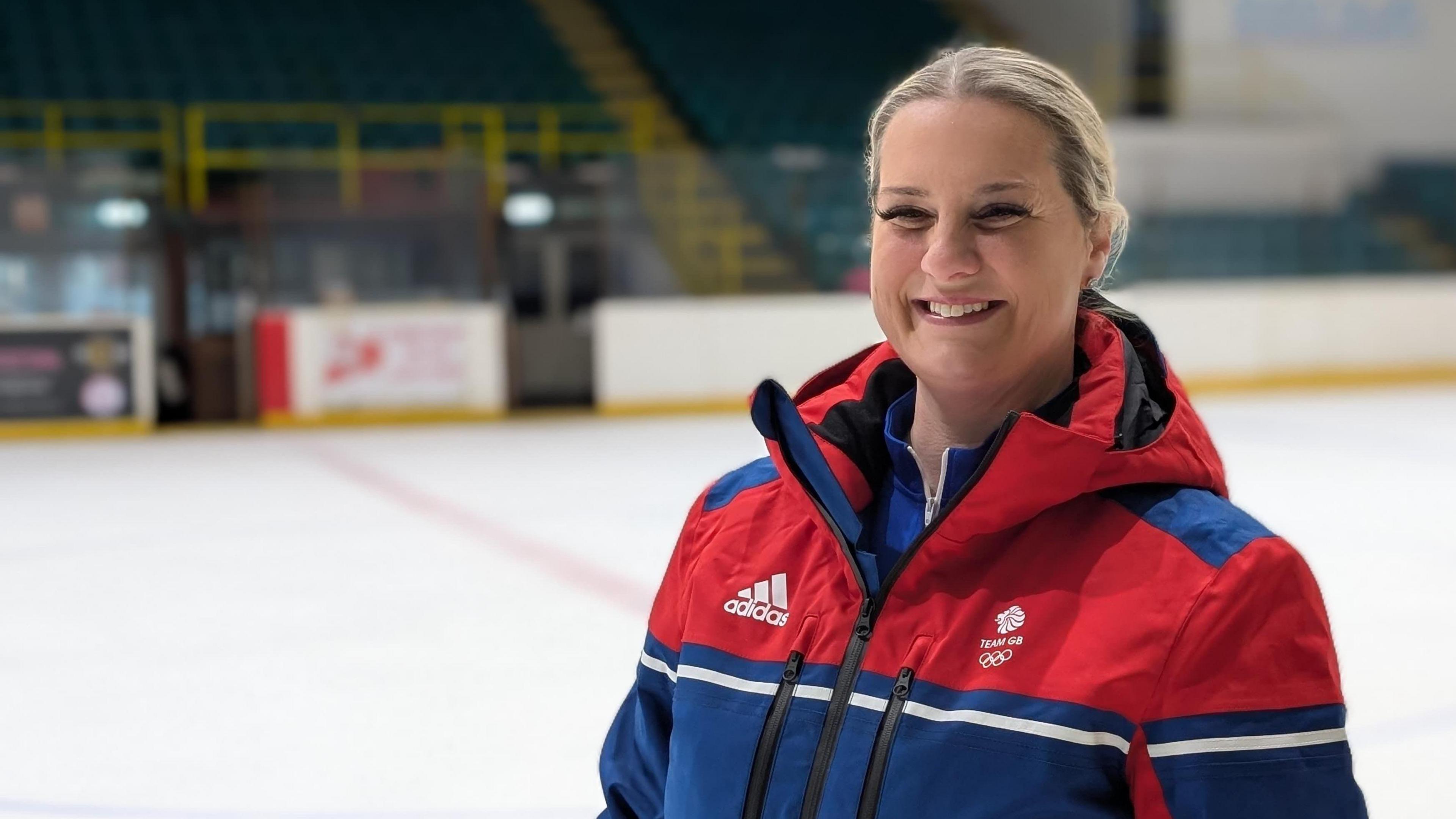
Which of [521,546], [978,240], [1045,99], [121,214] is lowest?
[521,546]

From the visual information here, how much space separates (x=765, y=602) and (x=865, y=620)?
0.11 meters

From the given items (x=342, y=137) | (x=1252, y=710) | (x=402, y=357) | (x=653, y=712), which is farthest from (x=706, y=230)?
(x=1252, y=710)

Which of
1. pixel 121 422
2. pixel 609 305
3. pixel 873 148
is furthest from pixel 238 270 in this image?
pixel 873 148

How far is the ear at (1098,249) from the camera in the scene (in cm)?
133

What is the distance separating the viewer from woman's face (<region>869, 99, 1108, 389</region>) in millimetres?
1237

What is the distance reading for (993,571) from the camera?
121cm

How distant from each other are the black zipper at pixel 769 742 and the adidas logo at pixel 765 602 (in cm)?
5

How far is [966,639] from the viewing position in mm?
1195

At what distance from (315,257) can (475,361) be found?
1.47 meters

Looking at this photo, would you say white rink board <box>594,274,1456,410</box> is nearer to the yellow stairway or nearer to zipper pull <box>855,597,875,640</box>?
the yellow stairway

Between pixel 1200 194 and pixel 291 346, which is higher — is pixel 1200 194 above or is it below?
above

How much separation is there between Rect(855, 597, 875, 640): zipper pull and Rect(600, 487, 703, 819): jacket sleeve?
0.70ft

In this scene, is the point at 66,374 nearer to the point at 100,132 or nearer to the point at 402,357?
the point at 402,357

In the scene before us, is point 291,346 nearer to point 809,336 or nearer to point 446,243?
point 446,243
